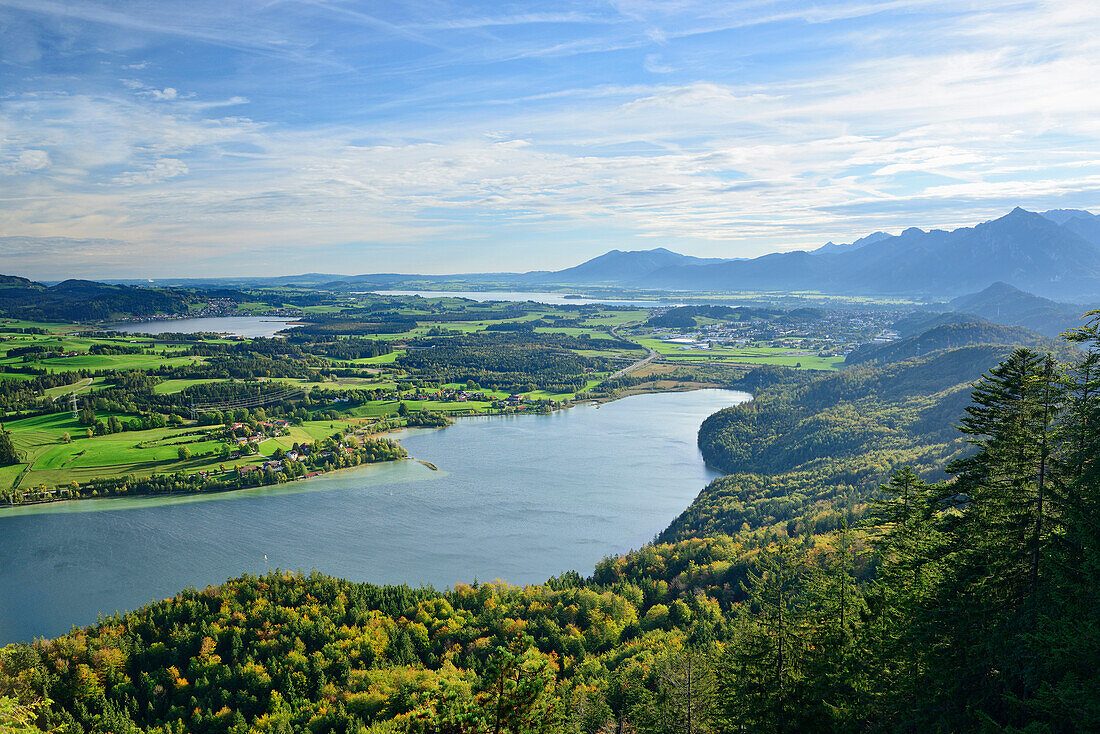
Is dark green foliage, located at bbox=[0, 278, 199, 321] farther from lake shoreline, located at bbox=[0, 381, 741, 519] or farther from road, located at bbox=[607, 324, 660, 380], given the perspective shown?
road, located at bbox=[607, 324, 660, 380]

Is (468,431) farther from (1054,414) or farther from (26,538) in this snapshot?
(1054,414)

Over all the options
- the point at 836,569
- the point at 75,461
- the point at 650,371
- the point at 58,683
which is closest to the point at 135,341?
the point at 75,461

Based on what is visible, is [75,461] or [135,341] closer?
[75,461]

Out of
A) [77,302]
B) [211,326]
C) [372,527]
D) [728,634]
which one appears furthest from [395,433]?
[77,302]

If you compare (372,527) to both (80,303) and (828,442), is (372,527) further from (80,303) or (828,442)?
(80,303)

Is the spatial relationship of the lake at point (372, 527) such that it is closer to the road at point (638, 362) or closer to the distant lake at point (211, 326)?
the road at point (638, 362)

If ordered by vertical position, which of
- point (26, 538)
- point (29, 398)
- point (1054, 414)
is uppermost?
point (1054, 414)
